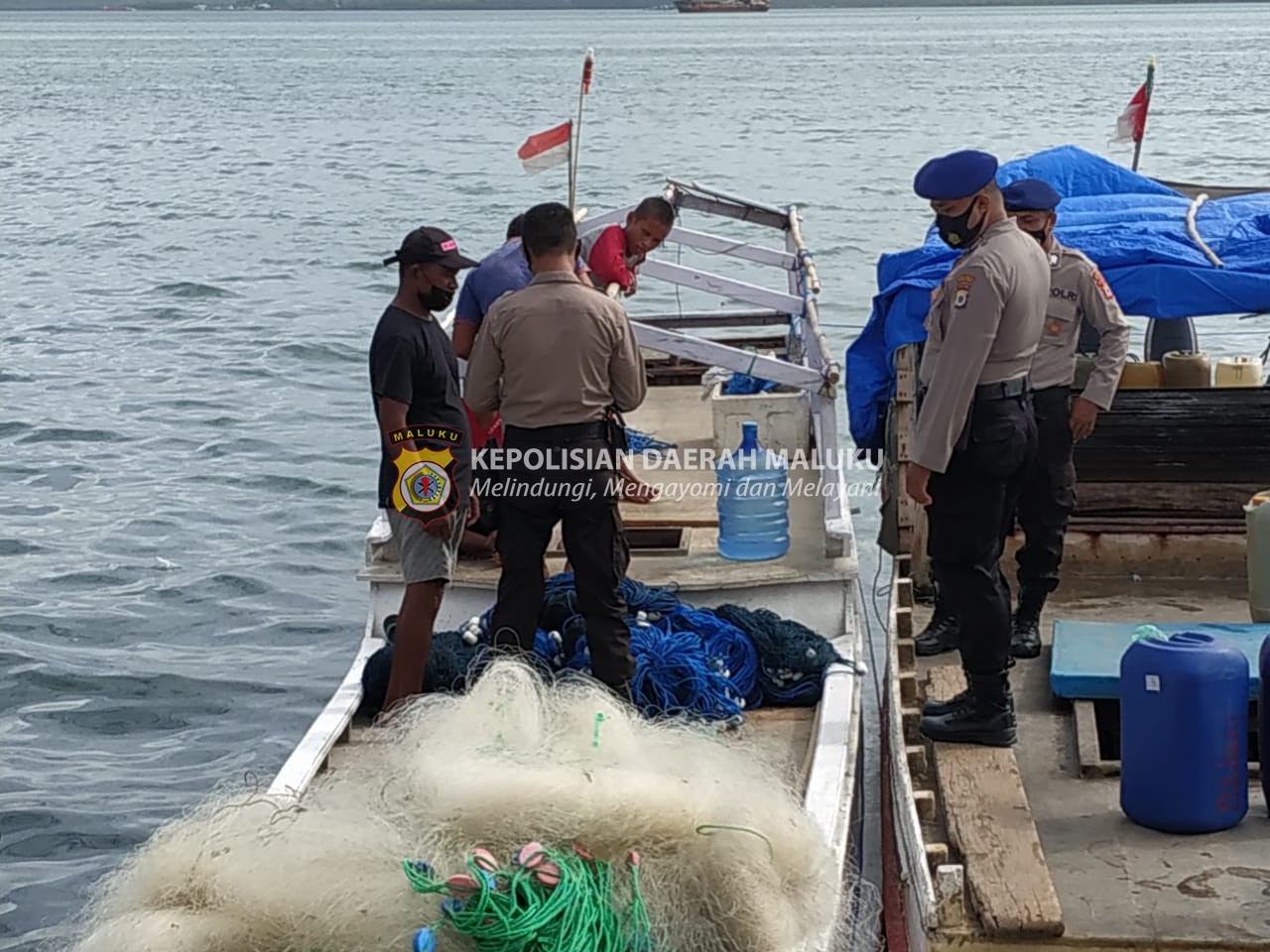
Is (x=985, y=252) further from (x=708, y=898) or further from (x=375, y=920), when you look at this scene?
(x=375, y=920)

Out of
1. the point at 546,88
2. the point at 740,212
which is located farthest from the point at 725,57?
the point at 740,212

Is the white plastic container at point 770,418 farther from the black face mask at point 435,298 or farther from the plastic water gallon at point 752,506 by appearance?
the black face mask at point 435,298

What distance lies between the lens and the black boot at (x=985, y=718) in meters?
6.09

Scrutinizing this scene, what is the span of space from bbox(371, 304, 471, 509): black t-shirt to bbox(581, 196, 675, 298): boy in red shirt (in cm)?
253

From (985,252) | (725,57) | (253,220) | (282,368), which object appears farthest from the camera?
(725,57)

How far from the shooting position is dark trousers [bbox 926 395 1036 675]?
5.78 m

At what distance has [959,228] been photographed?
Result: 226 inches

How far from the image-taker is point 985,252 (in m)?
5.61

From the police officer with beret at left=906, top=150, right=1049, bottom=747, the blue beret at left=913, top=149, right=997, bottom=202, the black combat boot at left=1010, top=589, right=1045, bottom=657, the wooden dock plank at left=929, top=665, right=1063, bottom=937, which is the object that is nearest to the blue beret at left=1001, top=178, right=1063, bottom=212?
the police officer with beret at left=906, top=150, right=1049, bottom=747

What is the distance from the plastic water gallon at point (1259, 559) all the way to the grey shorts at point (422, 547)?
10.9 ft

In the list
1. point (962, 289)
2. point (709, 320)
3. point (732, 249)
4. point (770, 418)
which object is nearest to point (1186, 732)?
point (962, 289)

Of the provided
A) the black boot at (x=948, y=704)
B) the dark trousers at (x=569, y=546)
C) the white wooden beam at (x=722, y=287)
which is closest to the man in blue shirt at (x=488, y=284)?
the dark trousers at (x=569, y=546)

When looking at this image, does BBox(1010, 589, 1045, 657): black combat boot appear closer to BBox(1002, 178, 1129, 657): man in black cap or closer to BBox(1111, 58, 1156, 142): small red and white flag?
BBox(1002, 178, 1129, 657): man in black cap

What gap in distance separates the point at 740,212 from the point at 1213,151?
27.8m
